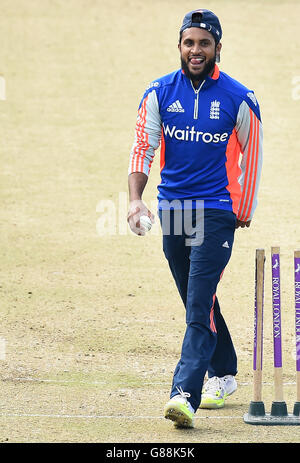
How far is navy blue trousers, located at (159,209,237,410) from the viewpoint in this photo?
19.2ft

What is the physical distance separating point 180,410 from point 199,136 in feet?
5.11

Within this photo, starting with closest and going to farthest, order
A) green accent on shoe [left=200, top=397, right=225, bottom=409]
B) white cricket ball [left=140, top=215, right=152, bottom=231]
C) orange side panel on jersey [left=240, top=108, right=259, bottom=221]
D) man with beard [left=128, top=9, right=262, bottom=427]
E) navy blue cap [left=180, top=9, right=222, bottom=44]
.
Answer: white cricket ball [left=140, top=215, right=152, bottom=231], man with beard [left=128, top=9, right=262, bottom=427], navy blue cap [left=180, top=9, right=222, bottom=44], orange side panel on jersey [left=240, top=108, right=259, bottom=221], green accent on shoe [left=200, top=397, right=225, bottom=409]

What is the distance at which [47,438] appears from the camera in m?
5.69

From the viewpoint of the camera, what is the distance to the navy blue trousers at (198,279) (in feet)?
19.2

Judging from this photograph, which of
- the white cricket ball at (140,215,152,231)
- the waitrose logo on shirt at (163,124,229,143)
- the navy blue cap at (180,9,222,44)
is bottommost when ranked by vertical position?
the white cricket ball at (140,215,152,231)

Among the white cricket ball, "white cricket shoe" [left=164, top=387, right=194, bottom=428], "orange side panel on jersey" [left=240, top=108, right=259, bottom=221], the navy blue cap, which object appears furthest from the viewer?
"orange side panel on jersey" [left=240, top=108, right=259, bottom=221]

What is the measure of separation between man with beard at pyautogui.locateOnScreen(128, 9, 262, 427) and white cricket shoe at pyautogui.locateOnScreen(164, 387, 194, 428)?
0.51ft

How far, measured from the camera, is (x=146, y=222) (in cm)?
583

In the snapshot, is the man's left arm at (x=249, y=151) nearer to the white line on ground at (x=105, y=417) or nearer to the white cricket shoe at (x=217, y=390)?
the white cricket shoe at (x=217, y=390)

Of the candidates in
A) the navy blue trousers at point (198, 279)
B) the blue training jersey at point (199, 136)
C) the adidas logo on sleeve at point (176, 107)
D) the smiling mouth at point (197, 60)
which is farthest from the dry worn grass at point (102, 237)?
the smiling mouth at point (197, 60)

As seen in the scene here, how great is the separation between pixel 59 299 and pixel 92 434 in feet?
12.5

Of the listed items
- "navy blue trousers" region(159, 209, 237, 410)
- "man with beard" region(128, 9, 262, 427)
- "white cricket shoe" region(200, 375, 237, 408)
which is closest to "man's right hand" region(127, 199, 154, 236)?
"man with beard" region(128, 9, 262, 427)

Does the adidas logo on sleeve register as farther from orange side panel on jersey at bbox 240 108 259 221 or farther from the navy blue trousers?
the navy blue trousers

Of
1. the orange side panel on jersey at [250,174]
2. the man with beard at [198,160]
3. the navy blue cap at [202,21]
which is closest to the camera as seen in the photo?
the man with beard at [198,160]
